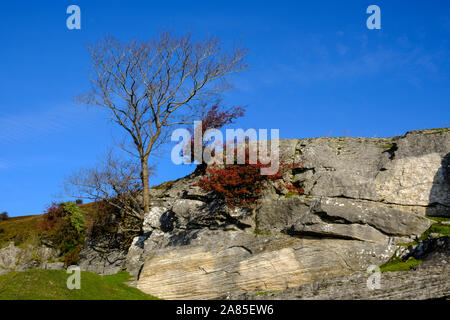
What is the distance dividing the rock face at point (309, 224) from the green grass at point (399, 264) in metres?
0.38

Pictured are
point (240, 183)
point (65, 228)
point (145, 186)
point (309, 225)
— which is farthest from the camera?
point (65, 228)

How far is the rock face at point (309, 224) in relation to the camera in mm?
16656

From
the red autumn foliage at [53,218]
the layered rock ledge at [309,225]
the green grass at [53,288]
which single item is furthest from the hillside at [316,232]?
the red autumn foliage at [53,218]

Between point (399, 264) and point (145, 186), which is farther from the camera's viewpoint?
point (145, 186)

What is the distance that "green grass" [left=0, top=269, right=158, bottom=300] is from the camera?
45.2 ft

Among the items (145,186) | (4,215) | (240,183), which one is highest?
(240,183)

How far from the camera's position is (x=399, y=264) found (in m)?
15.7

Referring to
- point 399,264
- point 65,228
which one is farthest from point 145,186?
point 399,264

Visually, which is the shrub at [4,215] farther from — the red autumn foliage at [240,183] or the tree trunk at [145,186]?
the red autumn foliage at [240,183]

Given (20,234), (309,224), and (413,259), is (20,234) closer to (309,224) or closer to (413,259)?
(309,224)

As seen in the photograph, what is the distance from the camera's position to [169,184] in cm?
2967

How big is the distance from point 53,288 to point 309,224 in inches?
423

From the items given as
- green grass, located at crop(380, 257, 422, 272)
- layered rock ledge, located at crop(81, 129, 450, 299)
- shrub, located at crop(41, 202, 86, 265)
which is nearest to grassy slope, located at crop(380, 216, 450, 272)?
green grass, located at crop(380, 257, 422, 272)
